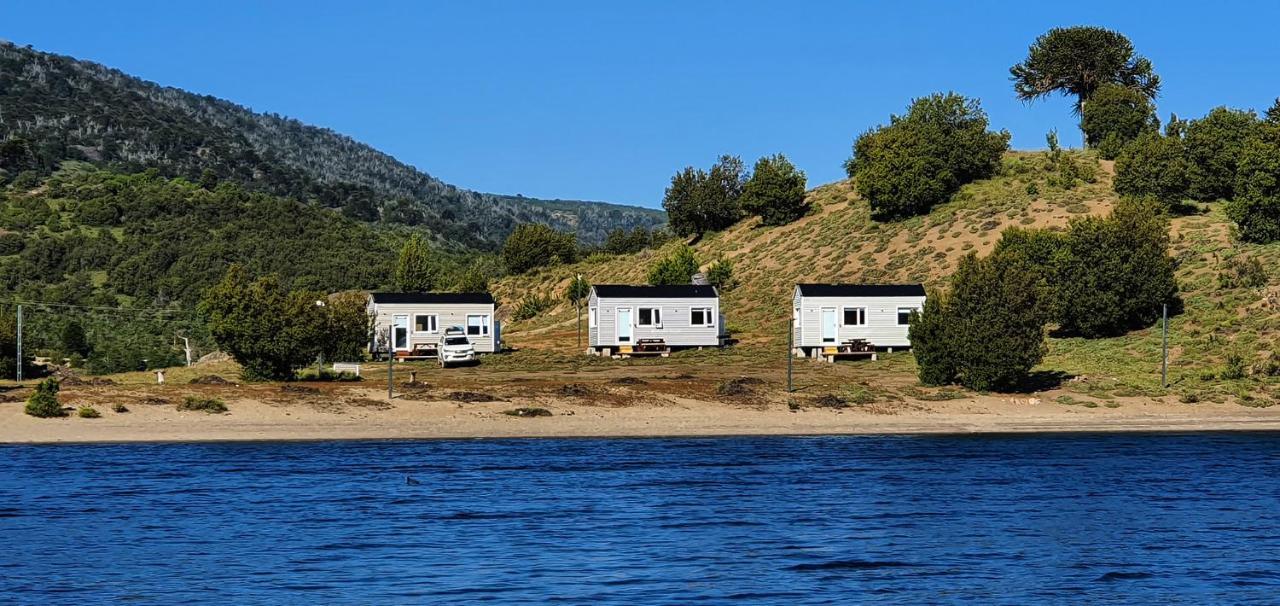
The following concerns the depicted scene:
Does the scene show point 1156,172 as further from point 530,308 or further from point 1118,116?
point 530,308

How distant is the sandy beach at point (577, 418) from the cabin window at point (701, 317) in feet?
81.5

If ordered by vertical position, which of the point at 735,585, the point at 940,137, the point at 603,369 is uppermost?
the point at 940,137

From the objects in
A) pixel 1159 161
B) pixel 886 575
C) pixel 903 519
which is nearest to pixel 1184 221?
pixel 1159 161

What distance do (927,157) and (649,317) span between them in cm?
4294

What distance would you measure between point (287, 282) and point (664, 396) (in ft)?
285

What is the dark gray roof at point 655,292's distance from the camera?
278 feet

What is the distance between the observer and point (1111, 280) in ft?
261

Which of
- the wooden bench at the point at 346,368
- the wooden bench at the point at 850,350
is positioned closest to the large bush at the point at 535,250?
the wooden bench at the point at 850,350

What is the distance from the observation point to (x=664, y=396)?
61.4 meters

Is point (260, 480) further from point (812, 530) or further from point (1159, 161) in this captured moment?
point (1159, 161)

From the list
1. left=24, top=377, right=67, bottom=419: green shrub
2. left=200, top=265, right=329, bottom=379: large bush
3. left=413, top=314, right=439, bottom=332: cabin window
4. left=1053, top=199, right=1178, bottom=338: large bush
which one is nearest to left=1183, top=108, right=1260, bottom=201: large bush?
left=1053, top=199, right=1178, bottom=338: large bush

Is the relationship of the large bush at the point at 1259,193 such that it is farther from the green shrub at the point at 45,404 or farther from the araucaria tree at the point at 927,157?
the green shrub at the point at 45,404

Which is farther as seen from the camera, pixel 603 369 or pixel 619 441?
pixel 603 369

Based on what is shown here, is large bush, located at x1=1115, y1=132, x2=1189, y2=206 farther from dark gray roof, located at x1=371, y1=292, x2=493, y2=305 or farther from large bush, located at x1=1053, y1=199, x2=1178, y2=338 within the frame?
dark gray roof, located at x1=371, y1=292, x2=493, y2=305
